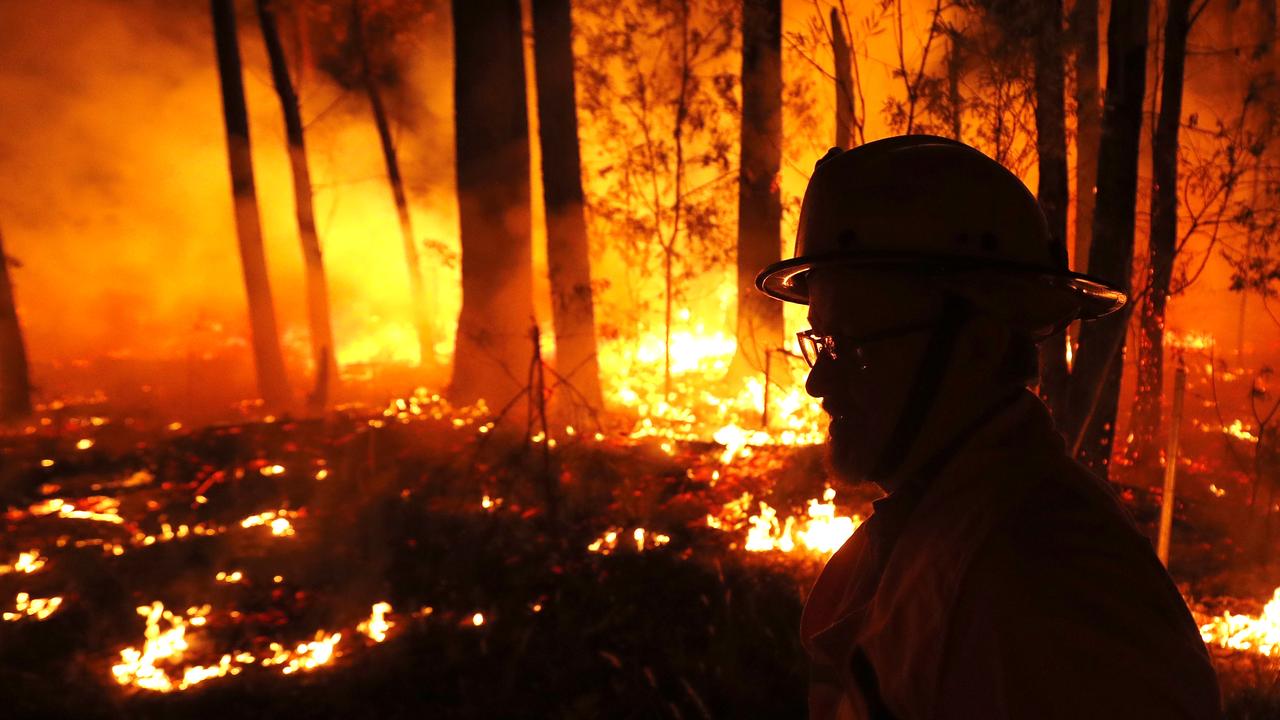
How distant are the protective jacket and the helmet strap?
0.08m

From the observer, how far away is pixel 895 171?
5.87ft

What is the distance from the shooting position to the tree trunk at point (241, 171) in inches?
566

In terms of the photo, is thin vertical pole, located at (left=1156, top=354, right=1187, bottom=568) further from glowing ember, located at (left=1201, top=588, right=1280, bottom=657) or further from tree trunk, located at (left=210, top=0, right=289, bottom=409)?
tree trunk, located at (left=210, top=0, right=289, bottom=409)

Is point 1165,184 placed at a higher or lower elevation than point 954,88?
lower

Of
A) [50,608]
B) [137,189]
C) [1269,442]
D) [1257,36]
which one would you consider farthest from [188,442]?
[137,189]

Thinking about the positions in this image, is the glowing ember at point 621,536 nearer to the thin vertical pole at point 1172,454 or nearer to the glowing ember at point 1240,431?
the thin vertical pole at point 1172,454

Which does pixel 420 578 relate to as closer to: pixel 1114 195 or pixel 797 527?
pixel 797 527

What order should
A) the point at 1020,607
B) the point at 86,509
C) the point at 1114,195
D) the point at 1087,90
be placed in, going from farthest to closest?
the point at 1087,90
the point at 86,509
the point at 1114,195
the point at 1020,607

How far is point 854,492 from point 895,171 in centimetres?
577

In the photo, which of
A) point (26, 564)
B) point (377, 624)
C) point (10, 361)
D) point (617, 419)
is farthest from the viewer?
point (10, 361)

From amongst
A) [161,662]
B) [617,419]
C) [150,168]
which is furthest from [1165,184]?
[150,168]

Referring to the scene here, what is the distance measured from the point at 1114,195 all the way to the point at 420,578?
6682mm

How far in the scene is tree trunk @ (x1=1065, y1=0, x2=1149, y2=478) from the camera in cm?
616

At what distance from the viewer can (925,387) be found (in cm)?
163
